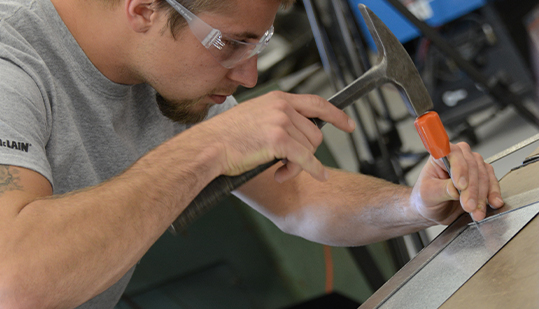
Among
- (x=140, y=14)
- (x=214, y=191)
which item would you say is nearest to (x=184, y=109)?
(x=140, y=14)

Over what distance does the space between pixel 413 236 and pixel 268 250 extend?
66 centimetres

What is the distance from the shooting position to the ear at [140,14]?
1.01 metres

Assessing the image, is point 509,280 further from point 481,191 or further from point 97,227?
point 97,227

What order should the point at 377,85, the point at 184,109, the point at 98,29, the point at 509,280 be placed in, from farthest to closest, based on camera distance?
the point at 184,109 → the point at 98,29 → the point at 377,85 → the point at 509,280

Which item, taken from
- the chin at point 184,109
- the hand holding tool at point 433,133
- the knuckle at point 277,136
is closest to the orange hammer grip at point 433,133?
the hand holding tool at point 433,133

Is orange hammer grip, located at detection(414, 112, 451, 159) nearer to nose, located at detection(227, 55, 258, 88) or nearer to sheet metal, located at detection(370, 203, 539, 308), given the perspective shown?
sheet metal, located at detection(370, 203, 539, 308)

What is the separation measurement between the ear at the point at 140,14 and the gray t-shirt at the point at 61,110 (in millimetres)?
146

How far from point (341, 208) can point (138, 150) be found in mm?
570

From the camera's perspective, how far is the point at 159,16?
3.39 ft

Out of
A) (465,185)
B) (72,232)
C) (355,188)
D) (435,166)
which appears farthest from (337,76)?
(72,232)

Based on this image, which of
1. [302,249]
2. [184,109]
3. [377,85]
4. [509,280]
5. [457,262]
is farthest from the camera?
[302,249]

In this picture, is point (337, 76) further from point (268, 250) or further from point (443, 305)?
point (443, 305)

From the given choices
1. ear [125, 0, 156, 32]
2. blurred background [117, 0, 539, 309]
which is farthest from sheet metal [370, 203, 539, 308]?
blurred background [117, 0, 539, 309]

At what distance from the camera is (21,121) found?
806mm
